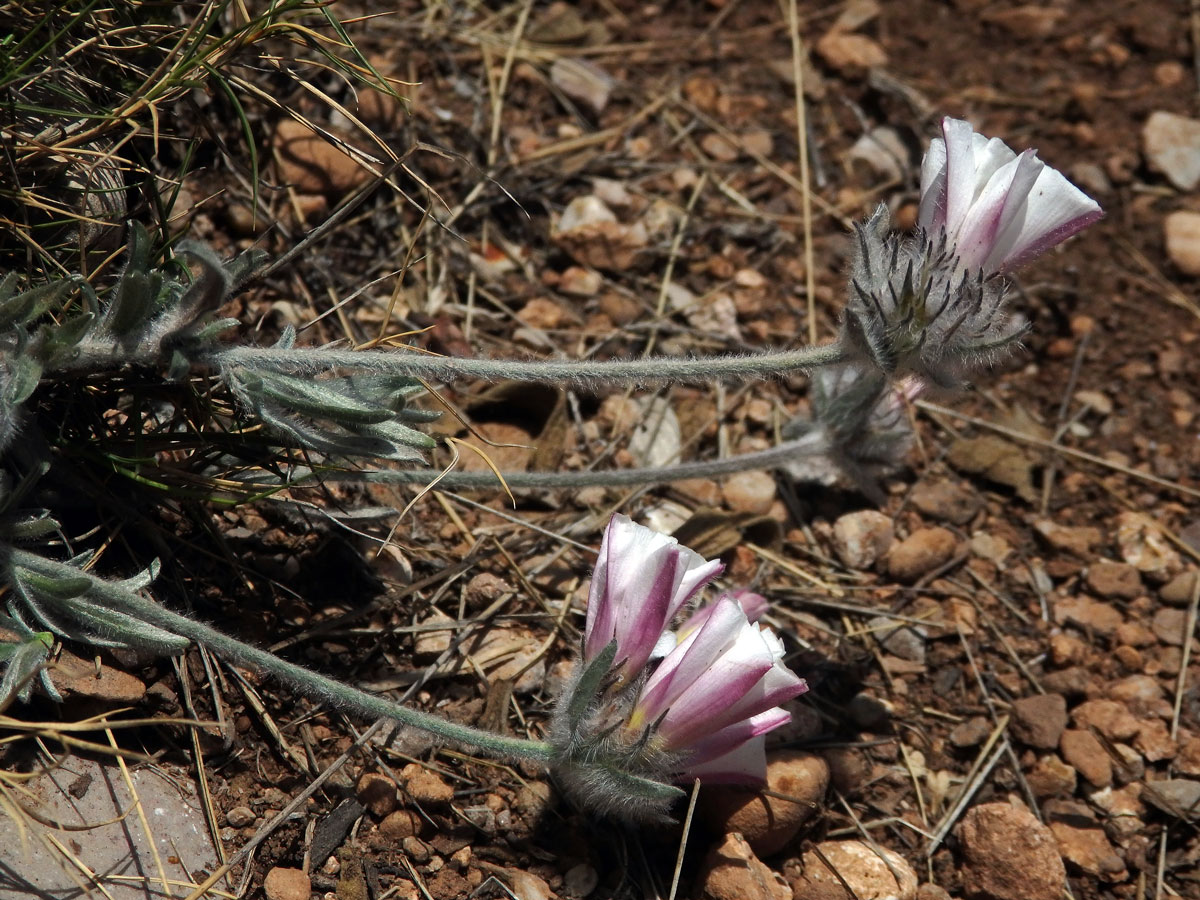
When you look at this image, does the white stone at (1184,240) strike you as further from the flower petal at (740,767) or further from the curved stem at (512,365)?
the flower petal at (740,767)

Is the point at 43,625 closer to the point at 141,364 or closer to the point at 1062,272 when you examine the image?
the point at 141,364

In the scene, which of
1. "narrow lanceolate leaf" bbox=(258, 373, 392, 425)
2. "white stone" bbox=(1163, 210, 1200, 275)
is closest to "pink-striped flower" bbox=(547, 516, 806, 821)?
"narrow lanceolate leaf" bbox=(258, 373, 392, 425)

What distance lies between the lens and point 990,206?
94.9 inches

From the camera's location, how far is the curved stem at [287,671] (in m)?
2.22

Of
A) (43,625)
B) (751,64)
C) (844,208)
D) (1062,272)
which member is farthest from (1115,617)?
(43,625)

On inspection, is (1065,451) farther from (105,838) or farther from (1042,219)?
(105,838)

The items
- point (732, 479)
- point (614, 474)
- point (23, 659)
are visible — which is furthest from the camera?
point (732, 479)

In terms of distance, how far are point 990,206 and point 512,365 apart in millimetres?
1130

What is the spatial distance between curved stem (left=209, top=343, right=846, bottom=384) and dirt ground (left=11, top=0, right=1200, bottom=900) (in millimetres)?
299

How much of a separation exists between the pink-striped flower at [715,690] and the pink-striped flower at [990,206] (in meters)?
1.00

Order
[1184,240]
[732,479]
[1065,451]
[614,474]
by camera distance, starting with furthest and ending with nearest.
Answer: [1184,240], [1065,451], [732,479], [614,474]

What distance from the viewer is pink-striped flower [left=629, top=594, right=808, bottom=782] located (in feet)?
7.16

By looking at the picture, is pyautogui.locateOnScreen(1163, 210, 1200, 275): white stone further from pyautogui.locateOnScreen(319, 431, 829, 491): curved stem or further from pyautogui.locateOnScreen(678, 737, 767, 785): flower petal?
pyautogui.locateOnScreen(678, 737, 767, 785): flower petal

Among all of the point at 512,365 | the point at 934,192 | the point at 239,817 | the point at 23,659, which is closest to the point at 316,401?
the point at 512,365
